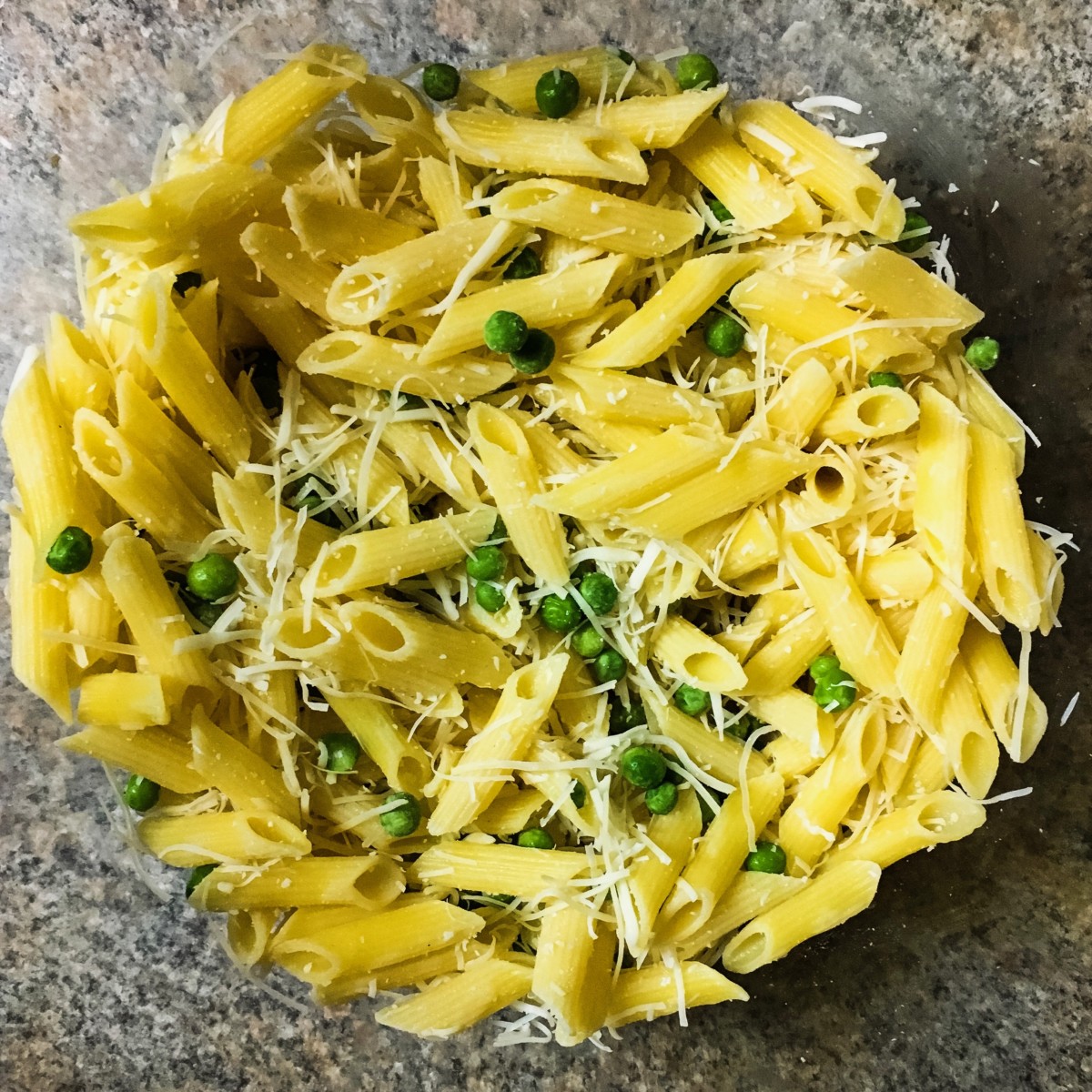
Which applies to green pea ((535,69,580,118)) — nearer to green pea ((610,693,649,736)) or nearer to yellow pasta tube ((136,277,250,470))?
yellow pasta tube ((136,277,250,470))

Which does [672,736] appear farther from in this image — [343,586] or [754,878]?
[343,586]

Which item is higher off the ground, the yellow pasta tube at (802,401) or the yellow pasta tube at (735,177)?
the yellow pasta tube at (735,177)

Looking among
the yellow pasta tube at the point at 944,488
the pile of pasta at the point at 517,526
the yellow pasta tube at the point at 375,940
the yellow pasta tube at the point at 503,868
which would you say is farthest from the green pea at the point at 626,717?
the yellow pasta tube at the point at 944,488

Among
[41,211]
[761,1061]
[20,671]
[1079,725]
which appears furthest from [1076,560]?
[41,211]

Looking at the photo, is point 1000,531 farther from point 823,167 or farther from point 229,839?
point 229,839

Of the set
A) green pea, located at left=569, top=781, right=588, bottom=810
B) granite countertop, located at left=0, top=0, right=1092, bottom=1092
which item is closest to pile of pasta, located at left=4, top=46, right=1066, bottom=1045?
green pea, located at left=569, top=781, right=588, bottom=810

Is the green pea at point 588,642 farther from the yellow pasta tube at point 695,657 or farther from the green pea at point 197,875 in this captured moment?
the green pea at point 197,875
